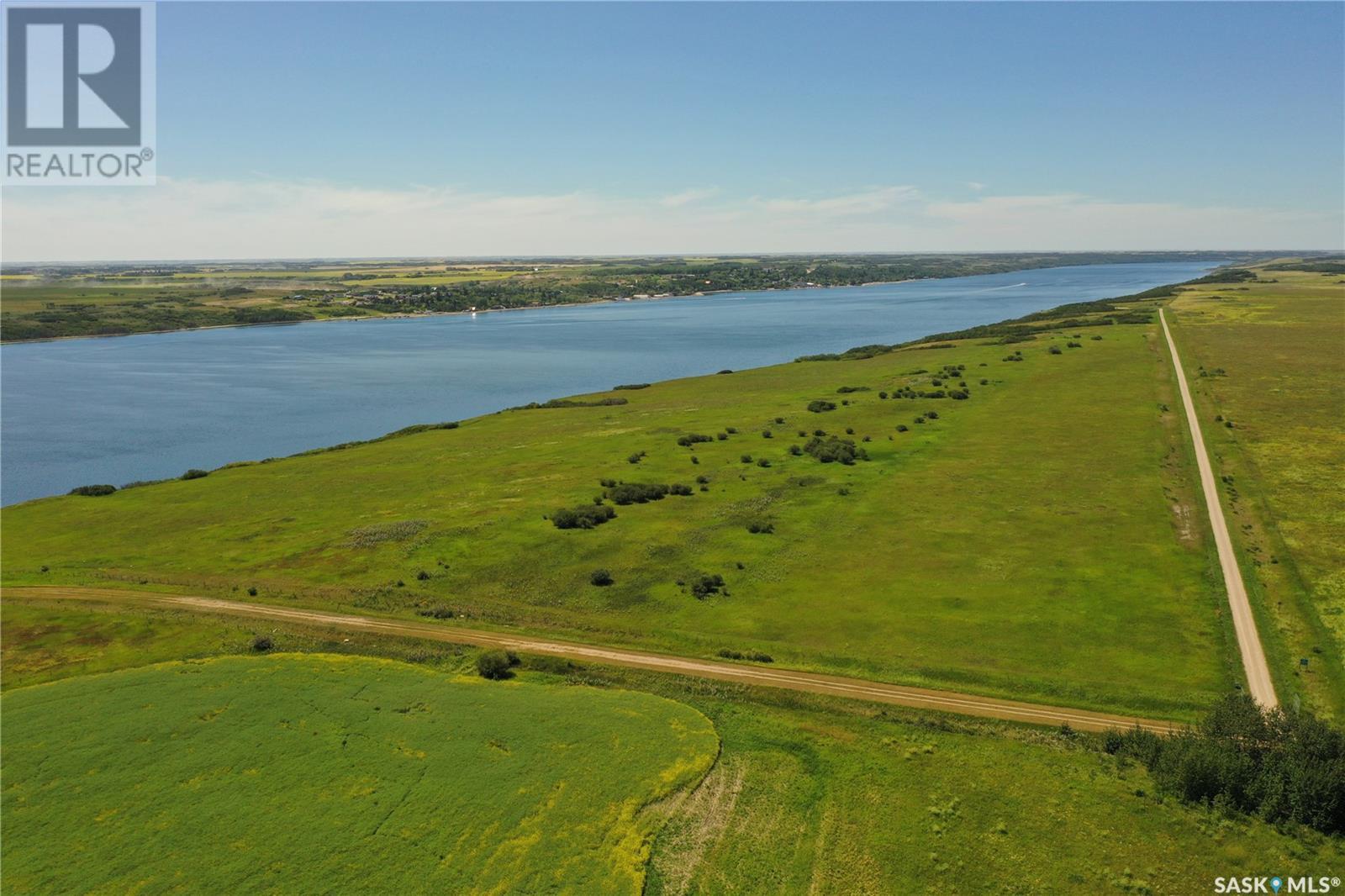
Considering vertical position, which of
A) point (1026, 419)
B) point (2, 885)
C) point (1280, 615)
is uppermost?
point (1026, 419)

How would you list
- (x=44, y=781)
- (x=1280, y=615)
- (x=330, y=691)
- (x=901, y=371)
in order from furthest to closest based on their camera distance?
(x=901, y=371) → (x=1280, y=615) → (x=330, y=691) → (x=44, y=781)

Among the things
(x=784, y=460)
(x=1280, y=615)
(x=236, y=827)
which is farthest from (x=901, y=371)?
(x=236, y=827)

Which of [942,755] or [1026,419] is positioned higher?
[1026,419]

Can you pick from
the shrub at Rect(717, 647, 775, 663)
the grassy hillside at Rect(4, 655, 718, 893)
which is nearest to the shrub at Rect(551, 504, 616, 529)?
the shrub at Rect(717, 647, 775, 663)

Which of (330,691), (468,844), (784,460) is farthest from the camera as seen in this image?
(784,460)

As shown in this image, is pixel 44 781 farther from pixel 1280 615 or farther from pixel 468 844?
pixel 1280 615

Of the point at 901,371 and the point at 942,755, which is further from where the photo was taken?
the point at 901,371

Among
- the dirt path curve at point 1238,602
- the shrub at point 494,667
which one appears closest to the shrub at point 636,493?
the shrub at point 494,667

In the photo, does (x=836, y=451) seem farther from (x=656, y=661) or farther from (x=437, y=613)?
(x=437, y=613)
